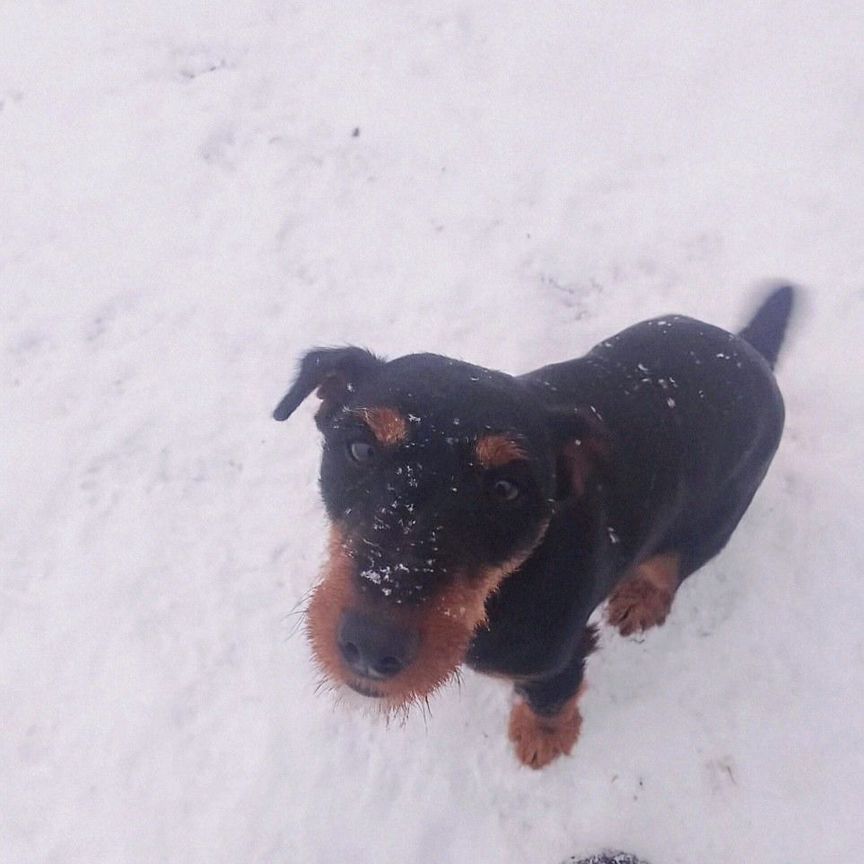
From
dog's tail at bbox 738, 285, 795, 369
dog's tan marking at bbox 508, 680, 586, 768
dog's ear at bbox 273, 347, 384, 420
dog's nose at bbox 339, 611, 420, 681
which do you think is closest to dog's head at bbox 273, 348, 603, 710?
dog's nose at bbox 339, 611, 420, 681

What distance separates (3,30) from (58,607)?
4.79 metres

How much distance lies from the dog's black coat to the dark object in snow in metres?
0.68

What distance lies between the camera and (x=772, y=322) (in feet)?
12.7

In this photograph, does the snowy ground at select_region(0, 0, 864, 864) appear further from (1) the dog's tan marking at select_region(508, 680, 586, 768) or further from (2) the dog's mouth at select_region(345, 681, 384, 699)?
(2) the dog's mouth at select_region(345, 681, 384, 699)

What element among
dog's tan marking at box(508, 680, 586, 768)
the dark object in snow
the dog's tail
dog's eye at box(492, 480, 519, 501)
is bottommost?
the dark object in snow

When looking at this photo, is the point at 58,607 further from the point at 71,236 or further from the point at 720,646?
the point at 720,646

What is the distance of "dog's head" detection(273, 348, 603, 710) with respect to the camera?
2162mm

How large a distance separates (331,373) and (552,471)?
0.81 meters

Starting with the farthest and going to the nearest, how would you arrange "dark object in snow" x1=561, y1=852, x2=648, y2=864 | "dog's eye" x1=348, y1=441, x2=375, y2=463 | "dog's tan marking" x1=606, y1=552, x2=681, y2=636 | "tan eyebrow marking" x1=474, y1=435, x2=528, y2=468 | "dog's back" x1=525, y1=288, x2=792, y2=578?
"dog's tan marking" x1=606, y1=552, x2=681, y2=636, "dark object in snow" x1=561, y1=852, x2=648, y2=864, "dog's back" x1=525, y1=288, x2=792, y2=578, "dog's eye" x1=348, y1=441, x2=375, y2=463, "tan eyebrow marking" x1=474, y1=435, x2=528, y2=468

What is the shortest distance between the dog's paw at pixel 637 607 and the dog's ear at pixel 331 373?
6.21 ft

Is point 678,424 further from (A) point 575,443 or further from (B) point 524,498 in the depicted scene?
(B) point 524,498

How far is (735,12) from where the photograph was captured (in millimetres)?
5844

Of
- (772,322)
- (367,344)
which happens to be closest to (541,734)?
(772,322)

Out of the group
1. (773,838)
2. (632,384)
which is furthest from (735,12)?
(773,838)
